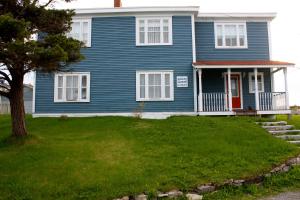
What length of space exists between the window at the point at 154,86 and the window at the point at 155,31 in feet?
5.71

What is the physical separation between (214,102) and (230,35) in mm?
4314

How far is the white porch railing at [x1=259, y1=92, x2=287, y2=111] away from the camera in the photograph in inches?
711

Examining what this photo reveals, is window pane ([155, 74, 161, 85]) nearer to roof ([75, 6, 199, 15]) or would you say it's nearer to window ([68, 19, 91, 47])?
roof ([75, 6, 199, 15])

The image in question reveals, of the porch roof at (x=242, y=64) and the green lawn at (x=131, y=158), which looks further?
the porch roof at (x=242, y=64)

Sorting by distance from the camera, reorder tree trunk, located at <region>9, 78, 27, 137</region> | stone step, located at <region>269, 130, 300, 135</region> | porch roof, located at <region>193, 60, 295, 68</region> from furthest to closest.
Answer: porch roof, located at <region>193, 60, 295, 68</region>, stone step, located at <region>269, 130, 300, 135</region>, tree trunk, located at <region>9, 78, 27, 137</region>

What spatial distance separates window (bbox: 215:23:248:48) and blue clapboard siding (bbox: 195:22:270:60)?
0.78ft

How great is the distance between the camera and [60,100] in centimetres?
1845

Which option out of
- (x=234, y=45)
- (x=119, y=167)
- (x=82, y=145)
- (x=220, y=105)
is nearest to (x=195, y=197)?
(x=119, y=167)

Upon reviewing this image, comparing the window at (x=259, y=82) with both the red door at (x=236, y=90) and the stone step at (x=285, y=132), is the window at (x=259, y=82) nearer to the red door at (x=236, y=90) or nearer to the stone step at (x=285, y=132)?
the red door at (x=236, y=90)

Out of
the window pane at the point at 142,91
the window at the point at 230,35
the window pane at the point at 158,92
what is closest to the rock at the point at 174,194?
the window pane at the point at 158,92

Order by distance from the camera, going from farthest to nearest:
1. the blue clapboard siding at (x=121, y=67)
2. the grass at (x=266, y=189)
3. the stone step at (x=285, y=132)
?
1. the blue clapboard siding at (x=121, y=67)
2. the stone step at (x=285, y=132)
3. the grass at (x=266, y=189)

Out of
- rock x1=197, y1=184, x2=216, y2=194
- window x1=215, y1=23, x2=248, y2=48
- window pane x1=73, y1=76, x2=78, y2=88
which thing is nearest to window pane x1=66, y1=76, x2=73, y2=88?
window pane x1=73, y1=76, x2=78, y2=88

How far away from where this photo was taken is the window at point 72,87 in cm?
1845

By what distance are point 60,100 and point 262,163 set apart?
39.0 ft
